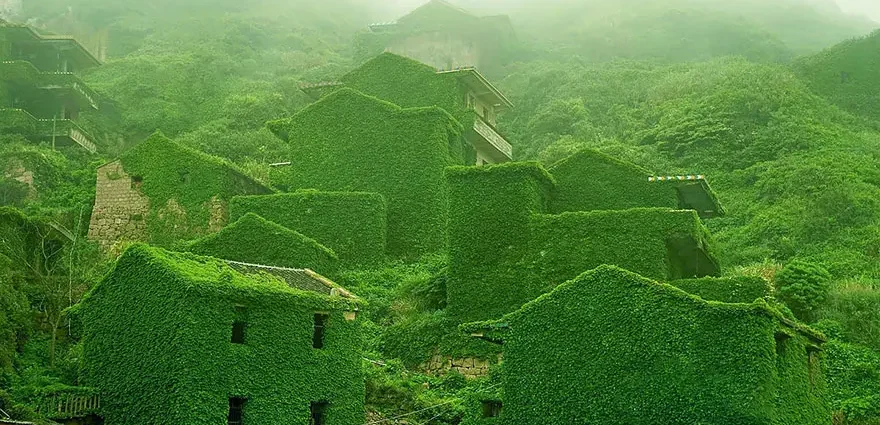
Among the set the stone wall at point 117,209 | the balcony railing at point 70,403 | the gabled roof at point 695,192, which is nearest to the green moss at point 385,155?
the stone wall at point 117,209

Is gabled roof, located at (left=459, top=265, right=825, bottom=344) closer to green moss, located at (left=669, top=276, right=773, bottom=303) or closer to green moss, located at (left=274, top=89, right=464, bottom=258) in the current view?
green moss, located at (left=669, top=276, right=773, bottom=303)

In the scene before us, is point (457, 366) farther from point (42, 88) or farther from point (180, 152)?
point (42, 88)

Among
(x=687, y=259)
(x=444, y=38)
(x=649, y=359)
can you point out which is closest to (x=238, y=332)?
(x=649, y=359)

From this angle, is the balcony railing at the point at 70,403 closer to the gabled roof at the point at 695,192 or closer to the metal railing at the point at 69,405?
the metal railing at the point at 69,405

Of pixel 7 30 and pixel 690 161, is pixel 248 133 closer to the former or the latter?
pixel 7 30

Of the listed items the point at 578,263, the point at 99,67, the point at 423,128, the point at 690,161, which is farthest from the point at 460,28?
the point at 578,263

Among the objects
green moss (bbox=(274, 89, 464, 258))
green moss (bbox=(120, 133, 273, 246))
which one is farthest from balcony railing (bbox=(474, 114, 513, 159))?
green moss (bbox=(120, 133, 273, 246))
